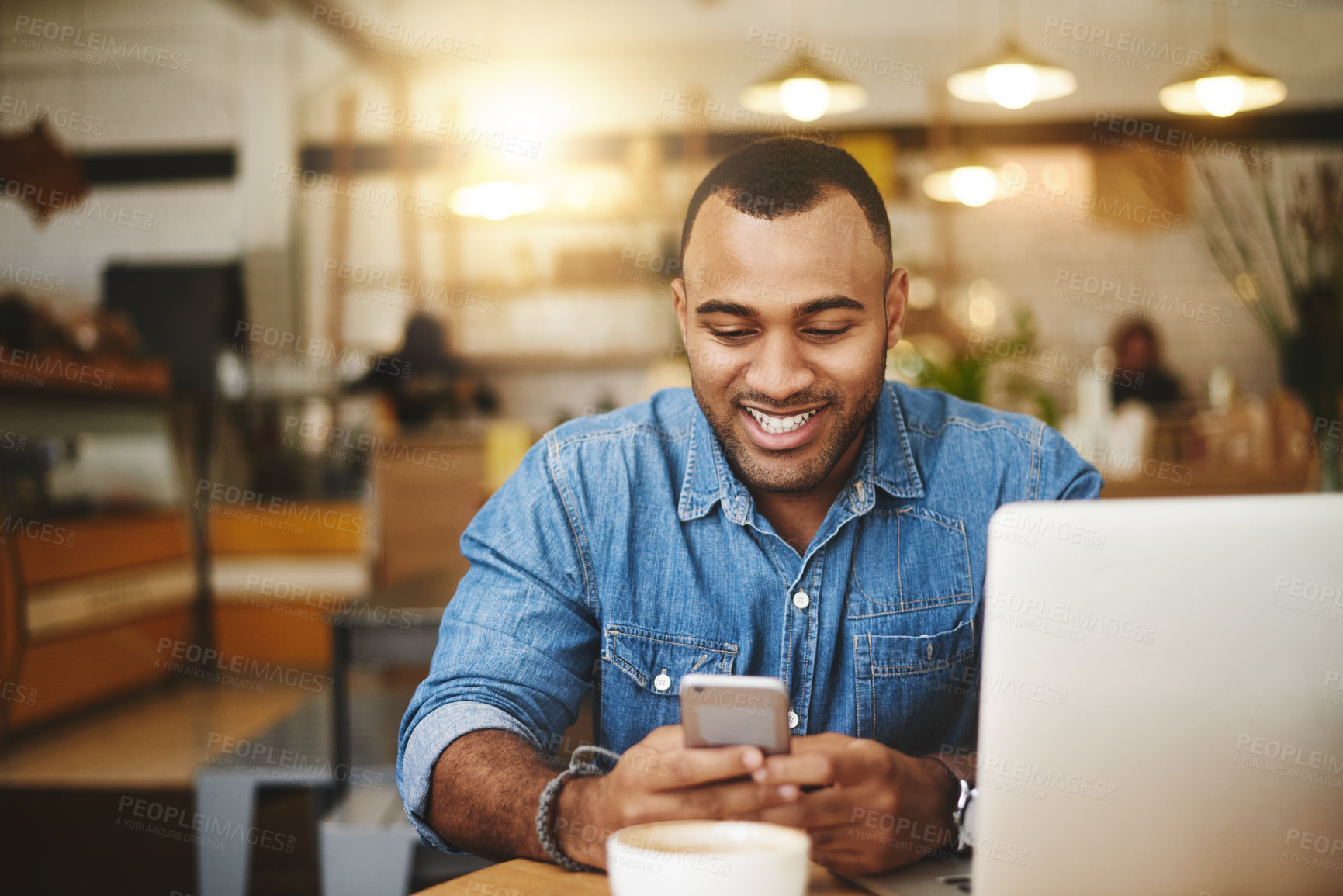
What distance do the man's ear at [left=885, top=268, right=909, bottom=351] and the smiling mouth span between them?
0.15 m

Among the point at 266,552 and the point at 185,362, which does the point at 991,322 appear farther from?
the point at 185,362

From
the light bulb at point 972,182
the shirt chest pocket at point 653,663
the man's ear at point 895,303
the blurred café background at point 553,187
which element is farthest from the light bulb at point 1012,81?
the shirt chest pocket at point 653,663

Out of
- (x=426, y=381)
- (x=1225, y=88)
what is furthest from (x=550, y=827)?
(x=426, y=381)

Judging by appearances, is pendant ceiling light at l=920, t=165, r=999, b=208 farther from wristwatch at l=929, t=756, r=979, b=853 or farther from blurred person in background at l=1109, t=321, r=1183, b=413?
wristwatch at l=929, t=756, r=979, b=853

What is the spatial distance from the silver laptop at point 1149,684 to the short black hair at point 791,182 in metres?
0.64

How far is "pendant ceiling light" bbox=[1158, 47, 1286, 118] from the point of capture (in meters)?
3.89

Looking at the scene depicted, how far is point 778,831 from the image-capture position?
70cm

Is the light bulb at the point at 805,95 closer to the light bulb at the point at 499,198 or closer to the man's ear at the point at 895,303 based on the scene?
the light bulb at the point at 499,198

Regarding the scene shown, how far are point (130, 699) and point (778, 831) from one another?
4.41 meters

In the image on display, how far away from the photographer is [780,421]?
4.12ft

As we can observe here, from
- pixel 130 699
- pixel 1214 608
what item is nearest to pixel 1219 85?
pixel 1214 608

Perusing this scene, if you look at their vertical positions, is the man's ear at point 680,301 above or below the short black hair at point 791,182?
below

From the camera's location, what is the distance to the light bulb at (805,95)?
4086 mm

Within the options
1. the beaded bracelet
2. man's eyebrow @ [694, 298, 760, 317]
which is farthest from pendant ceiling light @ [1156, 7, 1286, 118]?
the beaded bracelet
